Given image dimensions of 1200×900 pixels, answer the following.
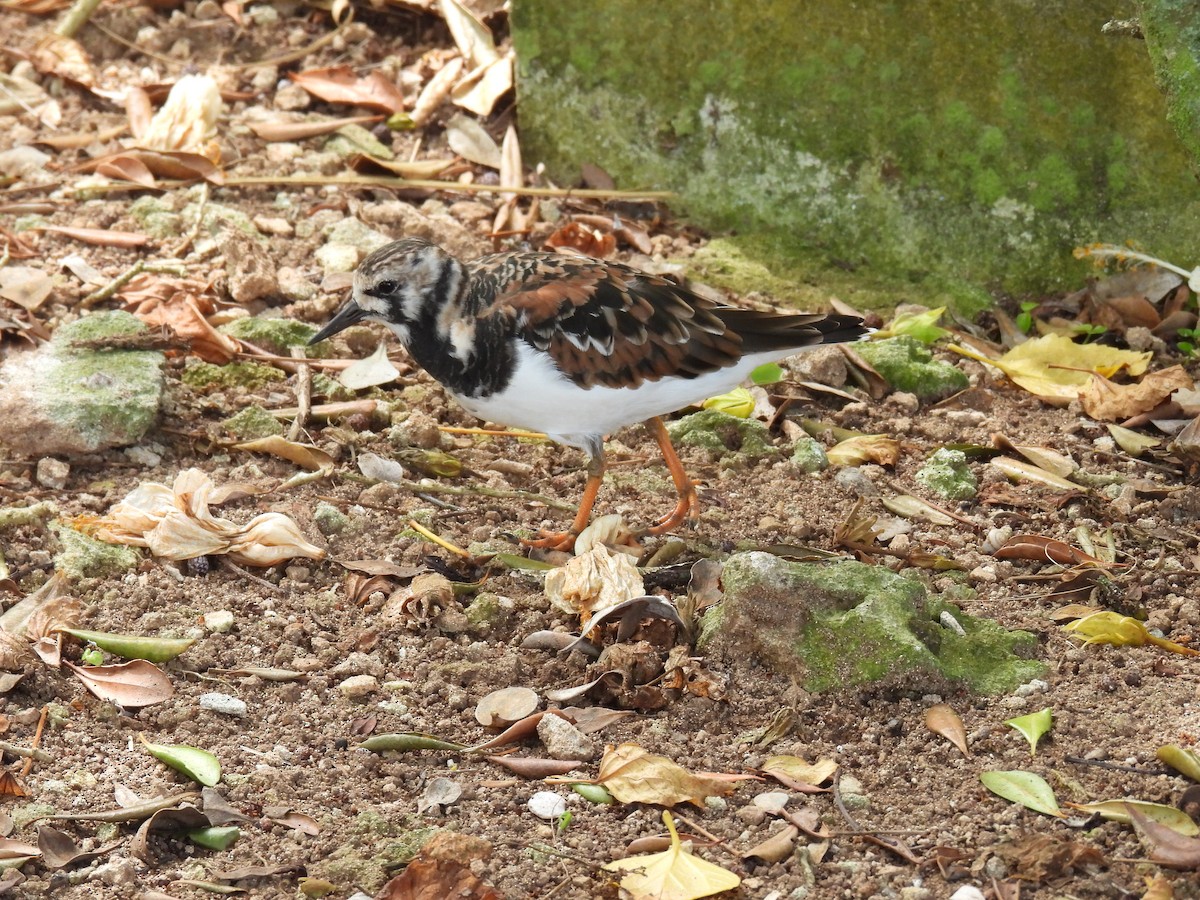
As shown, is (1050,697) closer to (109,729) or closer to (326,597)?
(326,597)

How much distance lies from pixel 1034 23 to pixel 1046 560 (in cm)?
216

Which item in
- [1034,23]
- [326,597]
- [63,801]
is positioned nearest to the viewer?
[63,801]

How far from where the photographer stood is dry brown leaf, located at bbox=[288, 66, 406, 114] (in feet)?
20.6

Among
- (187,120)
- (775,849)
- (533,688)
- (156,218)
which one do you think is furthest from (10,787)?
(187,120)

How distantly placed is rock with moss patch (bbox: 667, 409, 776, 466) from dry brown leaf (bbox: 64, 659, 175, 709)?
2004 mm

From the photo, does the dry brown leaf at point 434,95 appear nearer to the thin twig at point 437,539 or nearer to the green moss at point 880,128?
the green moss at point 880,128

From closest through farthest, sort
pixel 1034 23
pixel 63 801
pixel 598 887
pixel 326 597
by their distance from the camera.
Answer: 1. pixel 598 887
2. pixel 63 801
3. pixel 326 597
4. pixel 1034 23

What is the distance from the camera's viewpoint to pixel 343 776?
3266mm

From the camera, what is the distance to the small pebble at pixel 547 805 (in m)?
3.14

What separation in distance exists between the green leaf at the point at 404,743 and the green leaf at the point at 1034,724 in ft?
4.28

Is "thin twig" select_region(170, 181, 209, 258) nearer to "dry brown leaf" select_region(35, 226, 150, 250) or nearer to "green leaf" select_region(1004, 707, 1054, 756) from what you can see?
"dry brown leaf" select_region(35, 226, 150, 250)

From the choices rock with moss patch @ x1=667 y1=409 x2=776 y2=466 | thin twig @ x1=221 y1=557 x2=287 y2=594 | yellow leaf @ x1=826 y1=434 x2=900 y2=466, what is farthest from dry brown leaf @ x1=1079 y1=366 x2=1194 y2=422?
thin twig @ x1=221 y1=557 x2=287 y2=594

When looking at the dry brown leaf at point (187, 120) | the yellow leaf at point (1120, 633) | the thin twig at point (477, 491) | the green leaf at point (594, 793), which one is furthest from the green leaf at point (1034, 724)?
the dry brown leaf at point (187, 120)

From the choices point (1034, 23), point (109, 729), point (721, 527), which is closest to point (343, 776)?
point (109, 729)
